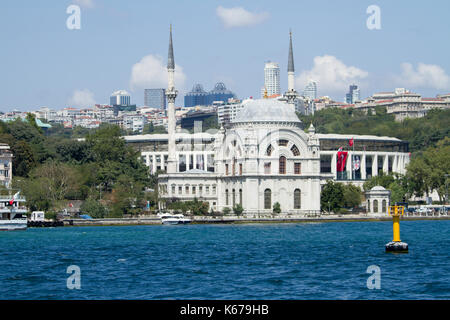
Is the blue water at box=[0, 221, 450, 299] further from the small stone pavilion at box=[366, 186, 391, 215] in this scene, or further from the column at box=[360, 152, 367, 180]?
the column at box=[360, 152, 367, 180]

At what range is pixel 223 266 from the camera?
4059cm

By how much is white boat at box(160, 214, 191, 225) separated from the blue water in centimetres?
2073

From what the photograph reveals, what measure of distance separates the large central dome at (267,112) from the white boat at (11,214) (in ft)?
89.5

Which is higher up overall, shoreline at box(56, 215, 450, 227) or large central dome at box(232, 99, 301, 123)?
large central dome at box(232, 99, 301, 123)

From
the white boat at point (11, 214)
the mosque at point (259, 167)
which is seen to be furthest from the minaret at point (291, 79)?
the white boat at point (11, 214)

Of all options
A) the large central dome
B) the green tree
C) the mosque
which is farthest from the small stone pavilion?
the green tree

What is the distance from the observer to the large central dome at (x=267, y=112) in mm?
97000

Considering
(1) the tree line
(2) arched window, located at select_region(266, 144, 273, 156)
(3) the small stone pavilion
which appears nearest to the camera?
(1) the tree line

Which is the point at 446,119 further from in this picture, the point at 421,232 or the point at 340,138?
the point at 421,232

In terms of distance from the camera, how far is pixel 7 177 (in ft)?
318

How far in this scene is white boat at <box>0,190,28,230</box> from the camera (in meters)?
76.1

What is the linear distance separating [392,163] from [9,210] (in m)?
72.0

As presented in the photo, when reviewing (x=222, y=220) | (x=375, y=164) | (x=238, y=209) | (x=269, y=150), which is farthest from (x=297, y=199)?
(x=375, y=164)
